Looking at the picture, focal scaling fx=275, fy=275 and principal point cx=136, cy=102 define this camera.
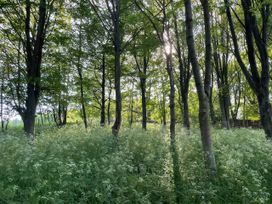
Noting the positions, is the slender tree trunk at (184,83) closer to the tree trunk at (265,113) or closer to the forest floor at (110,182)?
the tree trunk at (265,113)

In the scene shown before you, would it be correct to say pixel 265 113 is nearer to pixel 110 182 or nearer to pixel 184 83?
pixel 110 182

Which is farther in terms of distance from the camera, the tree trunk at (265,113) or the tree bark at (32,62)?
the tree bark at (32,62)

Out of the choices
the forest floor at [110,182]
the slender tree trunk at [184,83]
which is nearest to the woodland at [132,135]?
the forest floor at [110,182]

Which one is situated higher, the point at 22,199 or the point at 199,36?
the point at 199,36

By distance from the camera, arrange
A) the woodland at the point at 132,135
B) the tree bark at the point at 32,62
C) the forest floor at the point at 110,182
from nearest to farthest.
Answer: the forest floor at the point at 110,182
the woodland at the point at 132,135
the tree bark at the point at 32,62

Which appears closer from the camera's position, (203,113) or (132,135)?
(203,113)

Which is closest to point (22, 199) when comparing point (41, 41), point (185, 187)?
point (185, 187)

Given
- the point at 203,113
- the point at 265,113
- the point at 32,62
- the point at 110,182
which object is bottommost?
the point at 110,182

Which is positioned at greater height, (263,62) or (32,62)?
(32,62)

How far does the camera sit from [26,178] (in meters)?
5.11

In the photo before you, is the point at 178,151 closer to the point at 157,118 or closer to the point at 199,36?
the point at 199,36

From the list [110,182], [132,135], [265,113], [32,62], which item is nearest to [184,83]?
[265,113]

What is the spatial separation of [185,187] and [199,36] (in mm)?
20788

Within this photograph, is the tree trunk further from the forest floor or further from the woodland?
the forest floor
